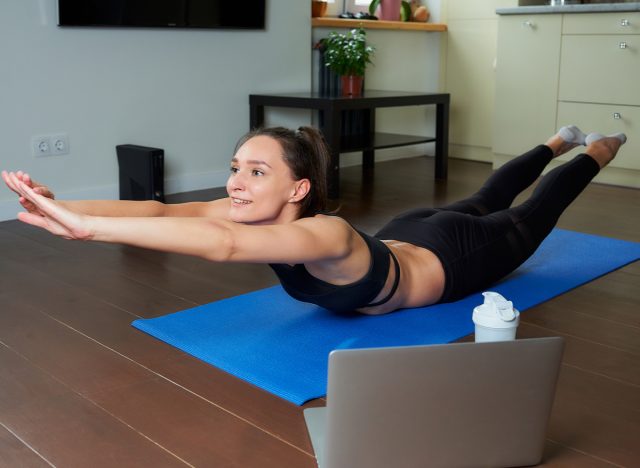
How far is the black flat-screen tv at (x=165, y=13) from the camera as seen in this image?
11.3 feet

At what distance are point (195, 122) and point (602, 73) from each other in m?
2.23

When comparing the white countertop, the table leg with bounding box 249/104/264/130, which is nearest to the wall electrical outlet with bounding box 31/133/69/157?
the table leg with bounding box 249/104/264/130

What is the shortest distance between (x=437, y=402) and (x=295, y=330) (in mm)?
801

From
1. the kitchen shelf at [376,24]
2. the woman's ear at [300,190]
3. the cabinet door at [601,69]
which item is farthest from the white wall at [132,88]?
the woman's ear at [300,190]

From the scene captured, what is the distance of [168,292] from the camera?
2.40 meters

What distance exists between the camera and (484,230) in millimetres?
2191

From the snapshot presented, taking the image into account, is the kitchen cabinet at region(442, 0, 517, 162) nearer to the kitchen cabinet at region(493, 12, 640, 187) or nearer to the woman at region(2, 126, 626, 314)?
the kitchen cabinet at region(493, 12, 640, 187)

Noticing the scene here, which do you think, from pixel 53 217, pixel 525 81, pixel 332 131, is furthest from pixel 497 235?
pixel 525 81

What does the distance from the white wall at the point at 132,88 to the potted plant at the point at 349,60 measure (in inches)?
10.3

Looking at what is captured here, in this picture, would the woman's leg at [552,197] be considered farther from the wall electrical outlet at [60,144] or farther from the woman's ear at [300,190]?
the wall electrical outlet at [60,144]

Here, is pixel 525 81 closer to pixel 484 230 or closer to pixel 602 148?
pixel 602 148

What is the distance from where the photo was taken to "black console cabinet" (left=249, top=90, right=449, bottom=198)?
152 inches

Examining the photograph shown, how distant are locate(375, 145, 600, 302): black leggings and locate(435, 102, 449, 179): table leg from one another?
81.8 inches

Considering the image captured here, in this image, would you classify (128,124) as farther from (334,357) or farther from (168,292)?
(334,357)
